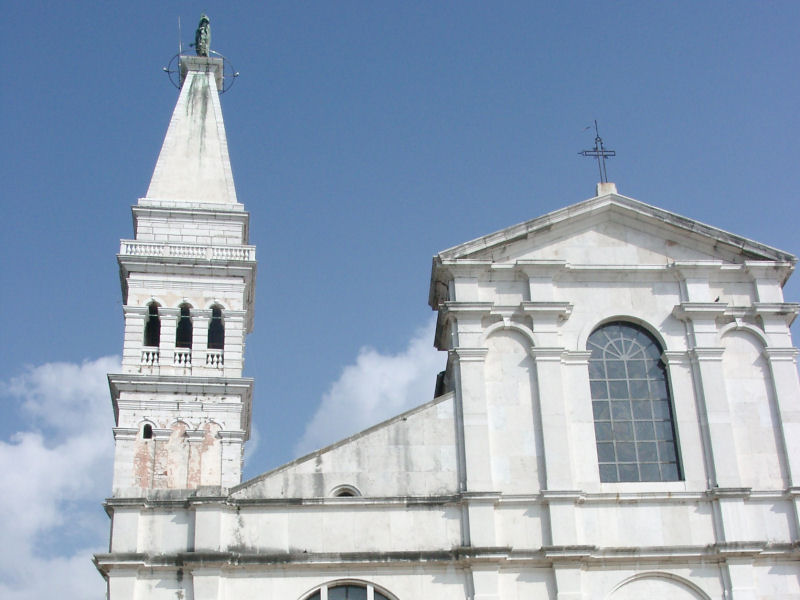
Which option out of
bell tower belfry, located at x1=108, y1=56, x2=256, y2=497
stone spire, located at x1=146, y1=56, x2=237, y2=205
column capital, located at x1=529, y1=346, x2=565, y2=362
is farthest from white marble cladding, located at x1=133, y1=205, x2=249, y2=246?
column capital, located at x1=529, y1=346, x2=565, y2=362

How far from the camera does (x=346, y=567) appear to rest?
21.9 m

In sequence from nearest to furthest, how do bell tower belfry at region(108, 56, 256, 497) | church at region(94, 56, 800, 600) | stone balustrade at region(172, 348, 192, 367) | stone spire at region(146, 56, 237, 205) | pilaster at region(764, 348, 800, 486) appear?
church at region(94, 56, 800, 600)
pilaster at region(764, 348, 800, 486)
bell tower belfry at region(108, 56, 256, 497)
stone balustrade at region(172, 348, 192, 367)
stone spire at region(146, 56, 237, 205)

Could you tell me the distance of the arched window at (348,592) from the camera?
21734 mm

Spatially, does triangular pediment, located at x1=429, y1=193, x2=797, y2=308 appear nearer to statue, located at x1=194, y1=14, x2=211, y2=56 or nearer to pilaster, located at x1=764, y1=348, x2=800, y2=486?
pilaster, located at x1=764, y1=348, x2=800, y2=486

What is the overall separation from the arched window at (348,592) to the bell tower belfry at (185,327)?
3943 mm

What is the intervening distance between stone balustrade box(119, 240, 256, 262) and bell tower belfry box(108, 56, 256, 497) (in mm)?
27

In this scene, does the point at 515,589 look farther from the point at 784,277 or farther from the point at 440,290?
the point at 784,277

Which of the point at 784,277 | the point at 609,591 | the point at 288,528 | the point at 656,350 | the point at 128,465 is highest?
the point at 784,277

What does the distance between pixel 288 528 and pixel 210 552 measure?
154cm

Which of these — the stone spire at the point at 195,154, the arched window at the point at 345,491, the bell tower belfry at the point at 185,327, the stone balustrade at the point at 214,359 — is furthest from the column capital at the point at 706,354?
the stone spire at the point at 195,154

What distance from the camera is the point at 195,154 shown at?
1315 inches

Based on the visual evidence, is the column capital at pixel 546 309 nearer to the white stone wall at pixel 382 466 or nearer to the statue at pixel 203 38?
the white stone wall at pixel 382 466

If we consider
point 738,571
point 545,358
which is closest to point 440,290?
point 545,358

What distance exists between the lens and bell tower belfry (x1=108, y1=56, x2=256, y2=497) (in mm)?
25766
